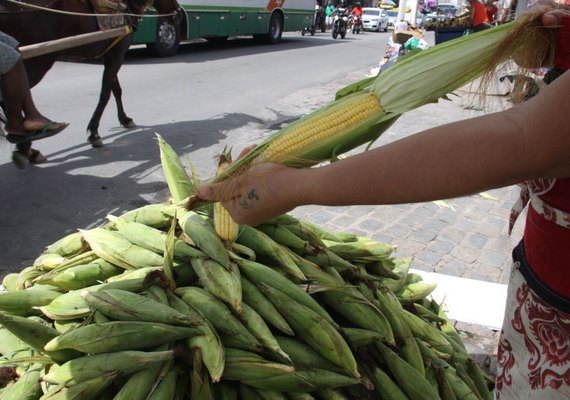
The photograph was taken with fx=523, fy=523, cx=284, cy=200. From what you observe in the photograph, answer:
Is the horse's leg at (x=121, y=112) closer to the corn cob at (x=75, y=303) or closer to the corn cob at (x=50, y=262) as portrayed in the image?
the corn cob at (x=50, y=262)

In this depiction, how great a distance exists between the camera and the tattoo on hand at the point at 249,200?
131 cm

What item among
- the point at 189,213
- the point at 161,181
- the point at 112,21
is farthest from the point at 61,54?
the point at 189,213

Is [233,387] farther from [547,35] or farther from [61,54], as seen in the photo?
[61,54]

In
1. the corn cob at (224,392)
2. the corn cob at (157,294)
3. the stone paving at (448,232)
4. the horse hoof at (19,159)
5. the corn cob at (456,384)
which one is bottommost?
the stone paving at (448,232)

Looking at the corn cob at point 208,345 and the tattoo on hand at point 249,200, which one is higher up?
the tattoo on hand at point 249,200

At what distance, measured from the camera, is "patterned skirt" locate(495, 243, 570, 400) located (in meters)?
1.38

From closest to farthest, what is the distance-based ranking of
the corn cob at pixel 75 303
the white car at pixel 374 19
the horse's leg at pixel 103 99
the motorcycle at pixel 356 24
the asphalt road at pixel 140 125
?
the corn cob at pixel 75 303 < the asphalt road at pixel 140 125 < the horse's leg at pixel 103 99 < the motorcycle at pixel 356 24 < the white car at pixel 374 19

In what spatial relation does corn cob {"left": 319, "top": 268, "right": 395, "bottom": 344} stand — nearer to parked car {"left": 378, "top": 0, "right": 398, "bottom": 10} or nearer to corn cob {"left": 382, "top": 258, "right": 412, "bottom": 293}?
corn cob {"left": 382, "top": 258, "right": 412, "bottom": 293}

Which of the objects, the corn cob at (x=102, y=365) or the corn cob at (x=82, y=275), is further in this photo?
the corn cob at (x=82, y=275)

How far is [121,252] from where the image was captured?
71.0 inches

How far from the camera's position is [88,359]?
1457mm

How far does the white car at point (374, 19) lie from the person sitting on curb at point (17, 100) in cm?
3673

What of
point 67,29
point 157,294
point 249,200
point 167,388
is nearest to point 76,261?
point 157,294

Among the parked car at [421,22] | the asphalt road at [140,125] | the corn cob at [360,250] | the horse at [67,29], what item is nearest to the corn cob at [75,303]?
the corn cob at [360,250]
